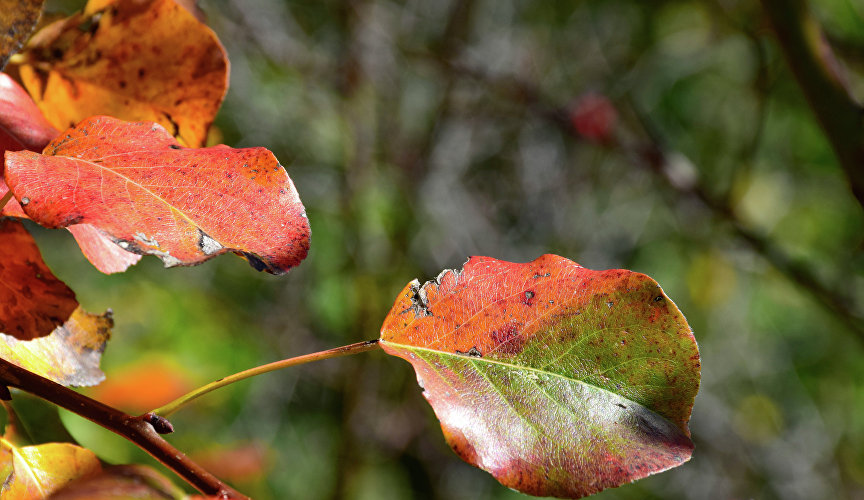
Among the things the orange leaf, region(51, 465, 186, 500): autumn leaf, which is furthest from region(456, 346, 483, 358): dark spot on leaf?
the orange leaf

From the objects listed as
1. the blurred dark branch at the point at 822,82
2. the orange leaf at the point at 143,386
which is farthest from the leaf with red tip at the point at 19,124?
the orange leaf at the point at 143,386

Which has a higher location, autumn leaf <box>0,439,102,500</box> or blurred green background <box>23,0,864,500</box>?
autumn leaf <box>0,439,102,500</box>

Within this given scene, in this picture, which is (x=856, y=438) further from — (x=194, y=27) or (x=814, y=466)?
(x=194, y=27)

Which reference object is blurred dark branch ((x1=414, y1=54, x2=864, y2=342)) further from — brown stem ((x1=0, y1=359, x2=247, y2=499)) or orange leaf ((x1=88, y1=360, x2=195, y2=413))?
orange leaf ((x1=88, y1=360, x2=195, y2=413))

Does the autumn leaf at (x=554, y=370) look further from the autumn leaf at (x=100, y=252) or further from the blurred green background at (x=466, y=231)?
the blurred green background at (x=466, y=231)

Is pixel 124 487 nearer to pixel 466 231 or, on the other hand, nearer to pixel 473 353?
pixel 473 353

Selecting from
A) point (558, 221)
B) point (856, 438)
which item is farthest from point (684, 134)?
point (856, 438)

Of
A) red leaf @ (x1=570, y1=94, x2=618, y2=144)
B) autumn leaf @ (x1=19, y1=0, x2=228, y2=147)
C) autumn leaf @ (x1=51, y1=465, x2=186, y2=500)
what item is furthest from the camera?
red leaf @ (x1=570, y1=94, x2=618, y2=144)

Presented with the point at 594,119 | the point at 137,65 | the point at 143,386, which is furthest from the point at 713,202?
the point at 143,386
